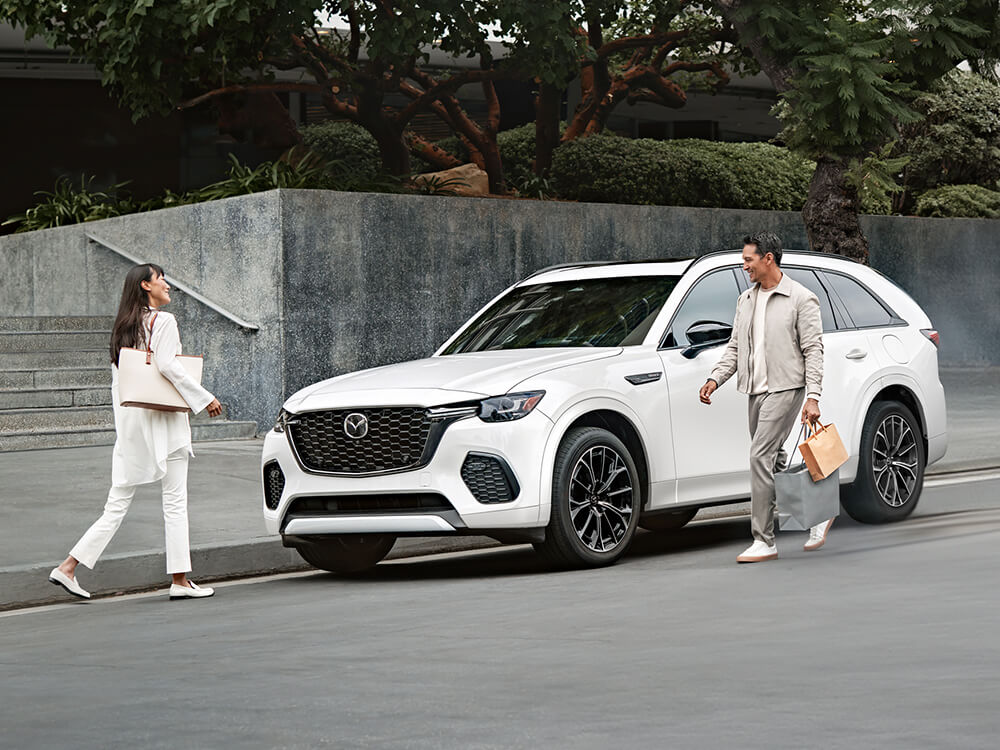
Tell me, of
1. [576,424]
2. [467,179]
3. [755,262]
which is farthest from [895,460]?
[467,179]

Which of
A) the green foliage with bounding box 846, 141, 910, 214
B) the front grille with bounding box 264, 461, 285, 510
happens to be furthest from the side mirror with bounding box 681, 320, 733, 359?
the green foliage with bounding box 846, 141, 910, 214

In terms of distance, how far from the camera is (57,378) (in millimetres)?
16969

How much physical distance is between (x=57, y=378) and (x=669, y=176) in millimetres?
9078

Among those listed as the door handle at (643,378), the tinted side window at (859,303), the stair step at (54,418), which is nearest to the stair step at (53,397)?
the stair step at (54,418)

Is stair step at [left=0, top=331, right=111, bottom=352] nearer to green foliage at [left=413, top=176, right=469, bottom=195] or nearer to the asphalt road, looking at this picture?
green foliage at [left=413, top=176, right=469, bottom=195]

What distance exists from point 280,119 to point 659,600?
16.5 meters

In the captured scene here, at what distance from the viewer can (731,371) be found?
381 inches

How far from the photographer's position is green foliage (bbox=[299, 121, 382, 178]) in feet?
90.4

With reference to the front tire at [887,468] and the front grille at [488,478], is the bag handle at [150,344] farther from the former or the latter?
the front tire at [887,468]

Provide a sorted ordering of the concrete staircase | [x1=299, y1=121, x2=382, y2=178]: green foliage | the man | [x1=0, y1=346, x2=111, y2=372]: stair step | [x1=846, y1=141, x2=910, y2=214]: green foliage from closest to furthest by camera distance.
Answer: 1. the man
2. the concrete staircase
3. [x1=0, y1=346, x2=111, y2=372]: stair step
4. [x1=846, y1=141, x2=910, y2=214]: green foliage
5. [x1=299, y1=121, x2=382, y2=178]: green foliage

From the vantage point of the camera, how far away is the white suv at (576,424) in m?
8.95

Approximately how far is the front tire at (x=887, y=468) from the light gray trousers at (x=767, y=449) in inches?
56.8

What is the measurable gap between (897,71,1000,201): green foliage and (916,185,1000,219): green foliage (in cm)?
75

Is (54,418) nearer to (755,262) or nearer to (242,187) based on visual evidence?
(242,187)
